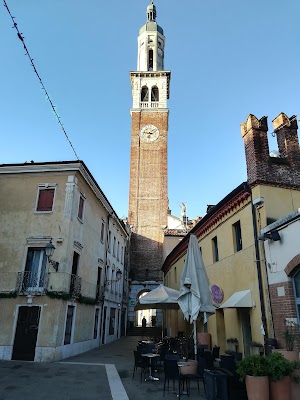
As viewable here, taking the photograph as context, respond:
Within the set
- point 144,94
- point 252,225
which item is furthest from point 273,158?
point 144,94

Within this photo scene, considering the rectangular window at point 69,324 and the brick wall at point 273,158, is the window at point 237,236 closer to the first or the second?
the brick wall at point 273,158

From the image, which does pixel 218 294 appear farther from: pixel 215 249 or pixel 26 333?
pixel 26 333

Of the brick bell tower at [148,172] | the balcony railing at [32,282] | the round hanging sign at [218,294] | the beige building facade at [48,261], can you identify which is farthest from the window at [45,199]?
the brick bell tower at [148,172]

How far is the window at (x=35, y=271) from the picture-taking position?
13.2 meters

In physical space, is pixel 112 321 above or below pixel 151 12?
below

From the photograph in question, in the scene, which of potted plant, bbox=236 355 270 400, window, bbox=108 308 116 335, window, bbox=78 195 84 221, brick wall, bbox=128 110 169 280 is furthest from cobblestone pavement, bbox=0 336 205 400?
brick wall, bbox=128 110 169 280

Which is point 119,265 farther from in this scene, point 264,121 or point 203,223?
point 264,121

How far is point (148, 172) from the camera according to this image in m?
37.0

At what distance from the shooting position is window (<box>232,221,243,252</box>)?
11336 mm

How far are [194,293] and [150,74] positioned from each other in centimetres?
3986

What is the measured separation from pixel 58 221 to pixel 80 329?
18.4 feet

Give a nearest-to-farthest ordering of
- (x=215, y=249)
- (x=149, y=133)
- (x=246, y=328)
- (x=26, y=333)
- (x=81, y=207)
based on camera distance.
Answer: (x=246, y=328), (x=26, y=333), (x=215, y=249), (x=81, y=207), (x=149, y=133)

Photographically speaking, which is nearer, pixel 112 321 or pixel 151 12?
pixel 112 321

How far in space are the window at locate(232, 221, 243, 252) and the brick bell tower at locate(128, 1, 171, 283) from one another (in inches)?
888
